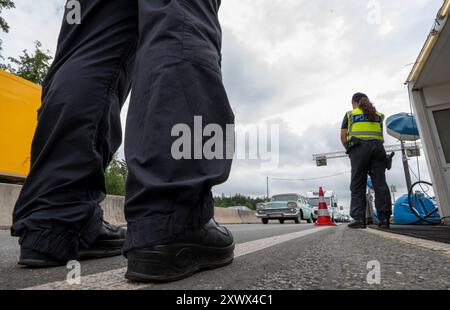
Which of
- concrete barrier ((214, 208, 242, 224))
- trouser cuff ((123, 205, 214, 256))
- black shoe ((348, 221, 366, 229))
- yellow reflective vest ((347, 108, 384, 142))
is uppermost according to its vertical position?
yellow reflective vest ((347, 108, 384, 142))

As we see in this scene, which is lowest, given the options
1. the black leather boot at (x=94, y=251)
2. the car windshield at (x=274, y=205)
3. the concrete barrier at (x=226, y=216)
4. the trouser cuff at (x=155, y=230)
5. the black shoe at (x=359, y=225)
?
the black leather boot at (x=94, y=251)

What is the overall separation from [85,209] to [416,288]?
3.79ft

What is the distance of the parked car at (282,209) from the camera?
17.2 metres

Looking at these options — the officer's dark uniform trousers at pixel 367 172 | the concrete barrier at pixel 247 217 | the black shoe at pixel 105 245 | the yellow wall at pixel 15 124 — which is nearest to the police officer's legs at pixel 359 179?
the officer's dark uniform trousers at pixel 367 172

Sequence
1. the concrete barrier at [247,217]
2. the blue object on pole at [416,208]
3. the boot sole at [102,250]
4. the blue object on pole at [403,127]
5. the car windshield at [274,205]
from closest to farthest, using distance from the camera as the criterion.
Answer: the boot sole at [102,250], the blue object on pole at [416,208], the blue object on pole at [403,127], the concrete barrier at [247,217], the car windshield at [274,205]

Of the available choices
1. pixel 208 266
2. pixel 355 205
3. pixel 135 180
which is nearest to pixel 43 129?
pixel 135 180

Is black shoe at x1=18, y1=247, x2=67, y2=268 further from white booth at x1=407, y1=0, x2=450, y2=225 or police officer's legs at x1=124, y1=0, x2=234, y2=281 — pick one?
white booth at x1=407, y1=0, x2=450, y2=225

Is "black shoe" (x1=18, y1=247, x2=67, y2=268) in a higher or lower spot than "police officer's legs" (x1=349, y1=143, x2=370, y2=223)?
lower

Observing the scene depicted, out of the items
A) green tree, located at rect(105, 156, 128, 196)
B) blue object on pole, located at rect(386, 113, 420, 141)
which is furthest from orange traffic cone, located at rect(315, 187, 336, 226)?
green tree, located at rect(105, 156, 128, 196)

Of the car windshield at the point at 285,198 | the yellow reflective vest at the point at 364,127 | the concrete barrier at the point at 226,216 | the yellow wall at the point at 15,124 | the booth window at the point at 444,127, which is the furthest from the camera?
the car windshield at the point at 285,198

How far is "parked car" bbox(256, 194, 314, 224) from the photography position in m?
17.2

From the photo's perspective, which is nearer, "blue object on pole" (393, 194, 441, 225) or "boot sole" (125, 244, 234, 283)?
"boot sole" (125, 244, 234, 283)

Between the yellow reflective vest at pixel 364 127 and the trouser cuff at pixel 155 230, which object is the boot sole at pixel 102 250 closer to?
the trouser cuff at pixel 155 230

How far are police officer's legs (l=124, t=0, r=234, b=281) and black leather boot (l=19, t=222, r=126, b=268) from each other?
0.47 metres
